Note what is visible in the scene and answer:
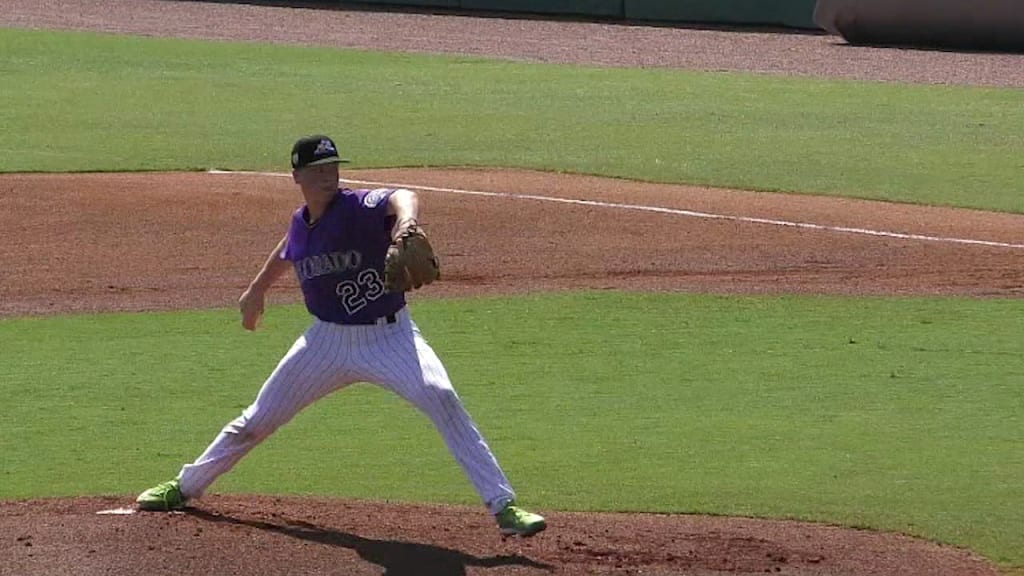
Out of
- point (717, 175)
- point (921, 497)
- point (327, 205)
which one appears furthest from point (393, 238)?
point (717, 175)

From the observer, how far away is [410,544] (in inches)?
266

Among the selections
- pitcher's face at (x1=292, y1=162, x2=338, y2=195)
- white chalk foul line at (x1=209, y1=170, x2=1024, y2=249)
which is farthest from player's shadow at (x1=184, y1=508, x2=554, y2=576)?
white chalk foul line at (x1=209, y1=170, x2=1024, y2=249)

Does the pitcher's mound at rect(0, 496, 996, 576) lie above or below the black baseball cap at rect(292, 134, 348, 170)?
below

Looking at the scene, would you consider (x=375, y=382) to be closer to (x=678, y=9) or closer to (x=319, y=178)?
(x=319, y=178)

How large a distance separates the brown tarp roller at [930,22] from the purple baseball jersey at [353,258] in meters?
20.5

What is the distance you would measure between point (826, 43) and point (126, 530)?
22.7 metres

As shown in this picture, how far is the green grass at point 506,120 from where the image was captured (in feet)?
57.4

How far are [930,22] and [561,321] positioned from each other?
16.8m

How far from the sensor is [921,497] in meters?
7.55

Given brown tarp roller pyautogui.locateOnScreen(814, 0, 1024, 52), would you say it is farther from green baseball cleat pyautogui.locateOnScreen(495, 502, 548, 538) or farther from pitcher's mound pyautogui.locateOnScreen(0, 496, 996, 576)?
green baseball cleat pyautogui.locateOnScreen(495, 502, 548, 538)

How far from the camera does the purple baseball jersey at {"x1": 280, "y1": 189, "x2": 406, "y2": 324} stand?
6.60 metres

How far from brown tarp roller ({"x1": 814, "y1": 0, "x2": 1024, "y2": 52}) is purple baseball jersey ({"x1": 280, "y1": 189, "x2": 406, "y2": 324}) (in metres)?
20.5

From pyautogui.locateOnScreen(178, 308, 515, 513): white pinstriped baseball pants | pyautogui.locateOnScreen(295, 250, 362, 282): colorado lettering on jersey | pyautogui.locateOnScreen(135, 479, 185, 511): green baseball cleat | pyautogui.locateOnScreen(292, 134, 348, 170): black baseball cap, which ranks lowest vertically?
pyautogui.locateOnScreen(135, 479, 185, 511): green baseball cleat

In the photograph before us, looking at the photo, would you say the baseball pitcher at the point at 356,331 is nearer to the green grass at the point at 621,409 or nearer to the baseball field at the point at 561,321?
the baseball field at the point at 561,321
